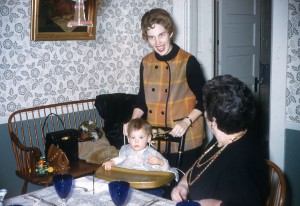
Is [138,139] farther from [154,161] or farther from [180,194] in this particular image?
[180,194]

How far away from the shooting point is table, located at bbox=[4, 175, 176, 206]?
162cm

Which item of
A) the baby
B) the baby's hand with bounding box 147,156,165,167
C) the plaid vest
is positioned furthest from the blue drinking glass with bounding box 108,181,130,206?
the plaid vest

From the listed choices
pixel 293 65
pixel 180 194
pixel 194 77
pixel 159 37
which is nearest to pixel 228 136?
pixel 180 194

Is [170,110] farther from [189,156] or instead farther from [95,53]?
[95,53]

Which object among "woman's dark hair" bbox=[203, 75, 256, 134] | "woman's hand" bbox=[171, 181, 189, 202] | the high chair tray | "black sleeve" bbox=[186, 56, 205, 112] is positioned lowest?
"woman's hand" bbox=[171, 181, 189, 202]

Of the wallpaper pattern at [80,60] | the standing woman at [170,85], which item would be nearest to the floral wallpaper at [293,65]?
the wallpaper pattern at [80,60]

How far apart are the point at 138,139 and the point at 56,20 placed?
184 cm

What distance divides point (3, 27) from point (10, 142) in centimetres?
107

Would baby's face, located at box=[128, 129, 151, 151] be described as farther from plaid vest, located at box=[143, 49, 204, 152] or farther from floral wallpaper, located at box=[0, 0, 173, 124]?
floral wallpaper, located at box=[0, 0, 173, 124]

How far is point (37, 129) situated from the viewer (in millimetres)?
3621

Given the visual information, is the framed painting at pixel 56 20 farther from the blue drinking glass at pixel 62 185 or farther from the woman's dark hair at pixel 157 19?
the blue drinking glass at pixel 62 185

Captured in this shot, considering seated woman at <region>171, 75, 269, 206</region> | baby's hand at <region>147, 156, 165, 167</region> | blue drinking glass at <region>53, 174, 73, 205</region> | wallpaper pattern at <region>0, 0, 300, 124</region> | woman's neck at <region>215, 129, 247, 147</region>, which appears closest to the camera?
seated woman at <region>171, 75, 269, 206</region>

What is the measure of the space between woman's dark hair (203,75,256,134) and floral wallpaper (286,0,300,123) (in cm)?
172

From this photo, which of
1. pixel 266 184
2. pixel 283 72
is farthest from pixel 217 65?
pixel 266 184
